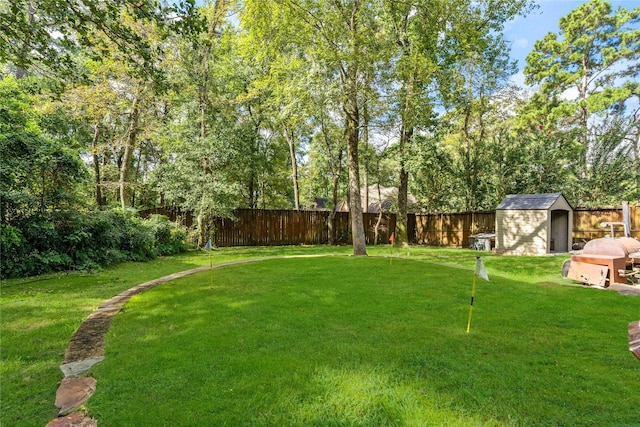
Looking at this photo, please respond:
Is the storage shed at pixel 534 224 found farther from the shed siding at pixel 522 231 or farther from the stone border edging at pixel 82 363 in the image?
the stone border edging at pixel 82 363

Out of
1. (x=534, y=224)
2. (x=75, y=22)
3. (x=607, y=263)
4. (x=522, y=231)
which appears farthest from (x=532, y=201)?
(x=75, y=22)

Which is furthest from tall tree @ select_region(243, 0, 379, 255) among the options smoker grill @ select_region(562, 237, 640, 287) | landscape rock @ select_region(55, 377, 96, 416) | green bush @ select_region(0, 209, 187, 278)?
landscape rock @ select_region(55, 377, 96, 416)

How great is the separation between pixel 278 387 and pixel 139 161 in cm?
2276

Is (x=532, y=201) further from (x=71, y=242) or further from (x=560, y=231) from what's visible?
(x=71, y=242)

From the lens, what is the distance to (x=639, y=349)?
1051 millimetres

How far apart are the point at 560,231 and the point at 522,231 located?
236 centimetres

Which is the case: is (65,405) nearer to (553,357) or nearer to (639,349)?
(639,349)

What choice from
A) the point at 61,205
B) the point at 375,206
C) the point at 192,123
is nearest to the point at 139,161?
the point at 192,123

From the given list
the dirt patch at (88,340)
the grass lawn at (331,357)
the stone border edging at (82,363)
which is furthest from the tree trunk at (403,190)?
the dirt patch at (88,340)

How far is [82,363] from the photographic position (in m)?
2.71

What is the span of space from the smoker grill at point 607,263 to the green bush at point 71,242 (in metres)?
10.8

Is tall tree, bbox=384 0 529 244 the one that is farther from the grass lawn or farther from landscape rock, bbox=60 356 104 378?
landscape rock, bbox=60 356 104 378

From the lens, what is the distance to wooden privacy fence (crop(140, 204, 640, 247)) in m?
12.8

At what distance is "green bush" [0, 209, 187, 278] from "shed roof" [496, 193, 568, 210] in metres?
12.8
